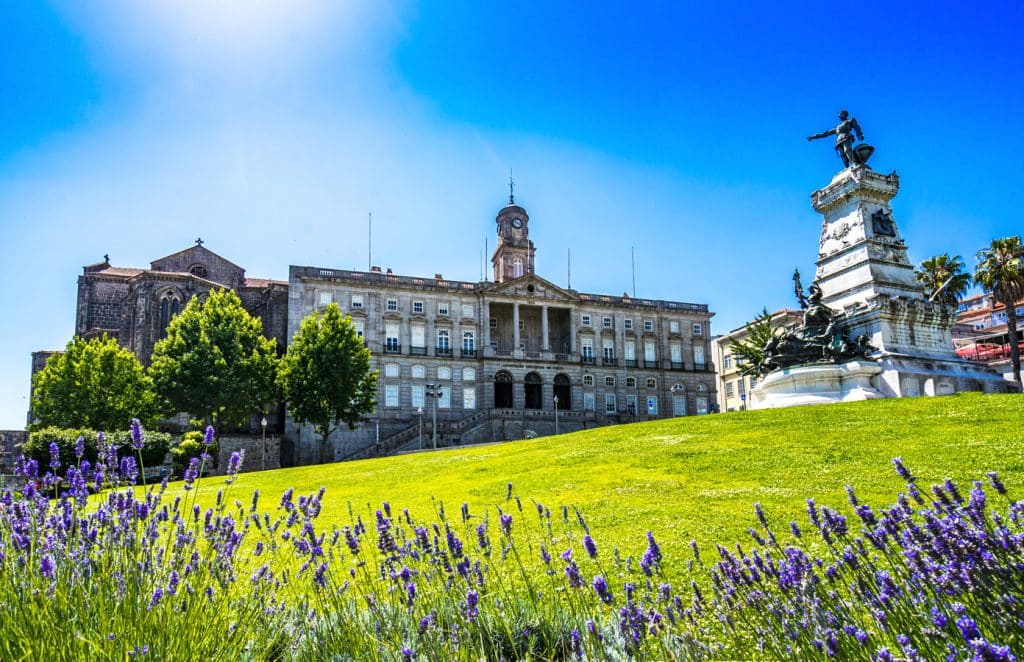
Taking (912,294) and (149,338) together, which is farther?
(149,338)

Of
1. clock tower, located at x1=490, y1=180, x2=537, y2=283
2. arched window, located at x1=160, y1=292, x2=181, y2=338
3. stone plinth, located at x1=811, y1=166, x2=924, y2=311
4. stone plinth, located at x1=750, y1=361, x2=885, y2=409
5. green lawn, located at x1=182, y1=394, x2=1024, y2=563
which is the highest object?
clock tower, located at x1=490, y1=180, x2=537, y2=283

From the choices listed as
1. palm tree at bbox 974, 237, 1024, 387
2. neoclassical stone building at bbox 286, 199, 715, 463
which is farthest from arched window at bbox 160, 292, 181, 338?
palm tree at bbox 974, 237, 1024, 387

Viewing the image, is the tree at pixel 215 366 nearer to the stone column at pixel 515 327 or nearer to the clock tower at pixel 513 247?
the stone column at pixel 515 327

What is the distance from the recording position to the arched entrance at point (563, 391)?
2539 inches

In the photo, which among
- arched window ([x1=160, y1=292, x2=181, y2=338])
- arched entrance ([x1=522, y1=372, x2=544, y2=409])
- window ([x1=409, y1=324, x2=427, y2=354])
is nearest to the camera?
arched window ([x1=160, y1=292, x2=181, y2=338])

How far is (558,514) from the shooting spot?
11.2m

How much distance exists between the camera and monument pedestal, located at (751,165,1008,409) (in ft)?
80.0

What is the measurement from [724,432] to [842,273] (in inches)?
433

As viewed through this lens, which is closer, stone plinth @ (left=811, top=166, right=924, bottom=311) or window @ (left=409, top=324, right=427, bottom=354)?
stone plinth @ (left=811, top=166, right=924, bottom=311)

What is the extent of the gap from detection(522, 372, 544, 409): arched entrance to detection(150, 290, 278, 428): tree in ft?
74.2

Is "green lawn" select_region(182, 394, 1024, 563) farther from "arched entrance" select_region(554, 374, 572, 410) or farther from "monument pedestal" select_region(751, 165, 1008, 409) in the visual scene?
"arched entrance" select_region(554, 374, 572, 410)

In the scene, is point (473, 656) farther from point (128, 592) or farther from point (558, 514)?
point (558, 514)

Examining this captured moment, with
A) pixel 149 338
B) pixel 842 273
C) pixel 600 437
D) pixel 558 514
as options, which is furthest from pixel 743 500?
pixel 149 338

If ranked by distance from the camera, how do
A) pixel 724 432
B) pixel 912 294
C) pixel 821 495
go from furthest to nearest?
pixel 912 294 < pixel 724 432 < pixel 821 495
